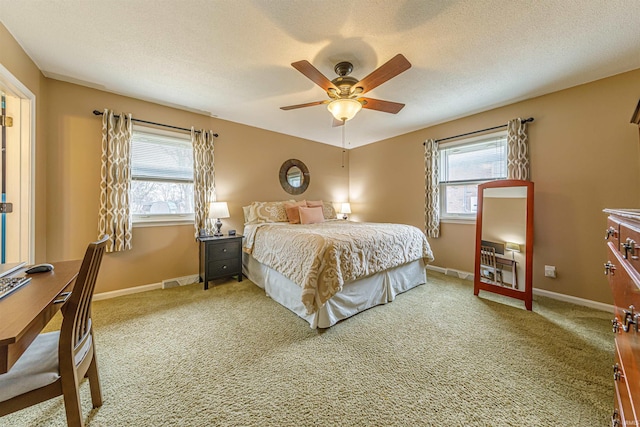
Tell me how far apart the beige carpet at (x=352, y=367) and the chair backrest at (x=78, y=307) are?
506mm

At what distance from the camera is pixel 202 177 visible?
3.33m

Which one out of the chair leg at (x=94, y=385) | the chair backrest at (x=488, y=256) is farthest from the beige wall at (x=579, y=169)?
the chair leg at (x=94, y=385)

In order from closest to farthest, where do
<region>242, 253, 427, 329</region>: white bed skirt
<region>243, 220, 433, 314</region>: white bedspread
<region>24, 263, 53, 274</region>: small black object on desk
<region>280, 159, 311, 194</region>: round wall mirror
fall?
<region>24, 263, 53, 274</region>: small black object on desk
<region>243, 220, 433, 314</region>: white bedspread
<region>242, 253, 427, 329</region>: white bed skirt
<region>280, 159, 311, 194</region>: round wall mirror

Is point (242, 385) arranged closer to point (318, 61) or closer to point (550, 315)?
point (318, 61)

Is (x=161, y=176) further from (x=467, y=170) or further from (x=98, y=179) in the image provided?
(x=467, y=170)

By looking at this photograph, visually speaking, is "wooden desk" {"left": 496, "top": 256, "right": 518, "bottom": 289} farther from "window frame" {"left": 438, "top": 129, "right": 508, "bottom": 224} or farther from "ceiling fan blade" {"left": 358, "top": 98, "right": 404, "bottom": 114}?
"ceiling fan blade" {"left": 358, "top": 98, "right": 404, "bottom": 114}

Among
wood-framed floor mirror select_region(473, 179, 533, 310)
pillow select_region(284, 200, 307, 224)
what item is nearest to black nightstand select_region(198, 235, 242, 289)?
pillow select_region(284, 200, 307, 224)

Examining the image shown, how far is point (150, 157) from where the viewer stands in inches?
122

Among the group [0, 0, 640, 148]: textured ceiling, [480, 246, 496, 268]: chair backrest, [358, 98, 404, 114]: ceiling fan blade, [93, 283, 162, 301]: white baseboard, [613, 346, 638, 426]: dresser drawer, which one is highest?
[0, 0, 640, 148]: textured ceiling

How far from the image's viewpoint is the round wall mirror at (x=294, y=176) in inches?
173

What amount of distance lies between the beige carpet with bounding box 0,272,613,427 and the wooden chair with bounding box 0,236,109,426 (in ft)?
1.28

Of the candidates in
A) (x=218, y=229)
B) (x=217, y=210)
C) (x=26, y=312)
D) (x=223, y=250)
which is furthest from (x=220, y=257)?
(x=26, y=312)

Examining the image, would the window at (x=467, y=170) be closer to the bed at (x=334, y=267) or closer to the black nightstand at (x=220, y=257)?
the bed at (x=334, y=267)

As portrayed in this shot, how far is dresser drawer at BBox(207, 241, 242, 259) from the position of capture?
308 cm
